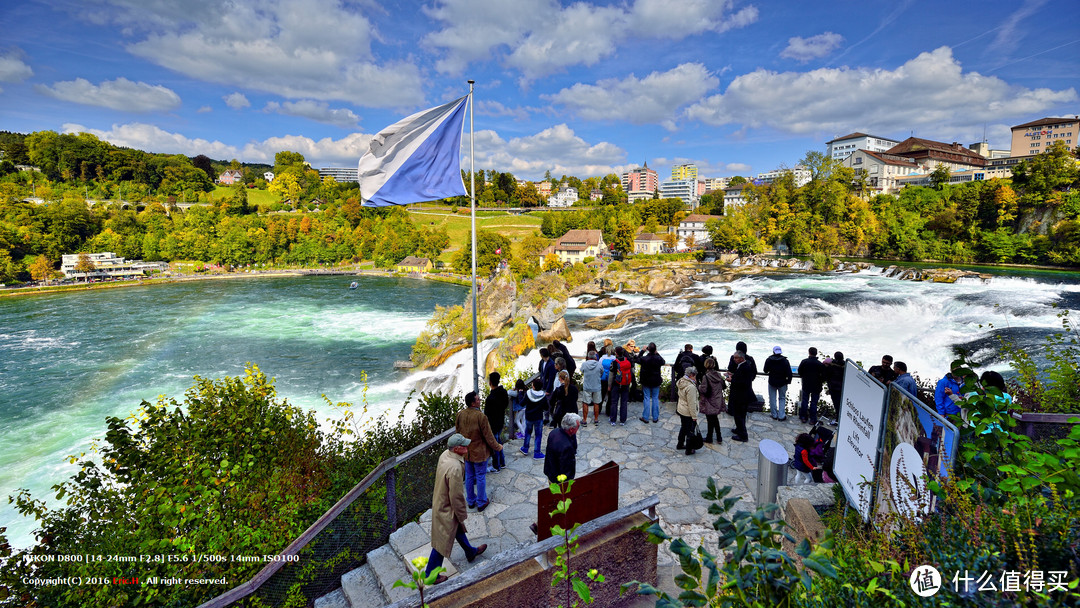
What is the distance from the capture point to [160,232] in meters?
91.3

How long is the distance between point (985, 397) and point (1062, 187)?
241 feet

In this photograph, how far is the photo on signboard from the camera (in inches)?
125

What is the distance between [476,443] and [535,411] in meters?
1.60

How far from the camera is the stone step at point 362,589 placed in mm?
4887

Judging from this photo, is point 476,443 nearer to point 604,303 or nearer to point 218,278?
point 604,303

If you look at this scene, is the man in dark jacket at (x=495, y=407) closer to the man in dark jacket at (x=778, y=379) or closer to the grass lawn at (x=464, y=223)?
the man in dark jacket at (x=778, y=379)

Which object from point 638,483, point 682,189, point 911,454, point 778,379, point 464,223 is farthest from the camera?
point 682,189

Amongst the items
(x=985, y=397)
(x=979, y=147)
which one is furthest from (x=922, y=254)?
(x=979, y=147)

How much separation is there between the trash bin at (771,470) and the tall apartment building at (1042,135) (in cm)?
11242

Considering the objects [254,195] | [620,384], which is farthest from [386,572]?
[254,195]

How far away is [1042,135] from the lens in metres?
82.9

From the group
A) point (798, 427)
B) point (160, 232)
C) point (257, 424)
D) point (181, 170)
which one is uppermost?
point (181, 170)

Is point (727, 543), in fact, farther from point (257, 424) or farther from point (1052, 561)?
point (257, 424)

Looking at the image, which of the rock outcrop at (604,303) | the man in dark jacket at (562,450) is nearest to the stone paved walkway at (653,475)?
the man in dark jacket at (562,450)
